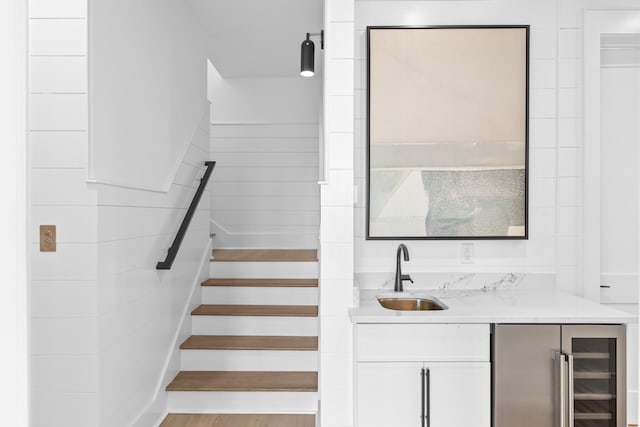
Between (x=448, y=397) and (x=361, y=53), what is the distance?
1.86 metres

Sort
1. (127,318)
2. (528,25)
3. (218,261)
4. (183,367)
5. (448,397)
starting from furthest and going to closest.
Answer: (218,261) < (183,367) < (528,25) < (127,318) < (448,397)

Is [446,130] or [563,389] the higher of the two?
[446,130]

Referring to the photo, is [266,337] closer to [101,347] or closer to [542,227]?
[101,347]

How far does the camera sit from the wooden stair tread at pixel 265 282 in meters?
3.56

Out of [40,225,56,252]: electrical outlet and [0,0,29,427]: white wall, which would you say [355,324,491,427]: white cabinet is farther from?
[0,0,29,427]: white wall

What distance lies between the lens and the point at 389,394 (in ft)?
6.30

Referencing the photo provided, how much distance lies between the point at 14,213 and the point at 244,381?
2667mm

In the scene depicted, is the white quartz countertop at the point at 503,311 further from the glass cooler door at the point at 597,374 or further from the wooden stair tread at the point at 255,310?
the wooden stair tread at the point at 255,310

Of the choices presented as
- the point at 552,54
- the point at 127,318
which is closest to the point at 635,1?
the point at 552,54

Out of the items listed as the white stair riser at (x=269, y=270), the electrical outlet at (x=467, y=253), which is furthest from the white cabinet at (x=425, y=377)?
the white stair riser at (x=269, y=270)

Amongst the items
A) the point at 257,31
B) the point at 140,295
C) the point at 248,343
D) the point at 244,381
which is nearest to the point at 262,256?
the point at 248,343

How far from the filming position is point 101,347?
6.45 ft

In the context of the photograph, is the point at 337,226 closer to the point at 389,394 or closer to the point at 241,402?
the point at 389,394

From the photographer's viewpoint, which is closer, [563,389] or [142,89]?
[563,389]
